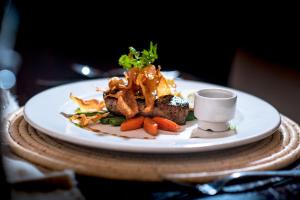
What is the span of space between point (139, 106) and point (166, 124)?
12cm

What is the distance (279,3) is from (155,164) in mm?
1883

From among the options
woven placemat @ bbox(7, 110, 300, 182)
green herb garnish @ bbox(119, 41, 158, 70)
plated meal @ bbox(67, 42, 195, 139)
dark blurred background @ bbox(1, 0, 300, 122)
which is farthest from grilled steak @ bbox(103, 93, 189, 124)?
dark blurred background @ bbox(1, 0, 300, 122)

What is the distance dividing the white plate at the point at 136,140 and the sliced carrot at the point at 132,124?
10 cm

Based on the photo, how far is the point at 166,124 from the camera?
140cm

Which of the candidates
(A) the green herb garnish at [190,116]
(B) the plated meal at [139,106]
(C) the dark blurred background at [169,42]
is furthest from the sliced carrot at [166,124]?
(C) the dark blurred background at [169,42]

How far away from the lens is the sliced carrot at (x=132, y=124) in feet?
4.56

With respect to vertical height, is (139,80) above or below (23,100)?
above

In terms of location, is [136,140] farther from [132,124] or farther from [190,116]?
[190,116]

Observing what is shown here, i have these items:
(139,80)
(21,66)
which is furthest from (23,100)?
(21,66)

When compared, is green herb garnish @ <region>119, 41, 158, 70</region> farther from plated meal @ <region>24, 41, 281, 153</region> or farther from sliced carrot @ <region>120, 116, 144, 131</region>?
sliced carrot @ <region>120, 116, 144, 131</region>

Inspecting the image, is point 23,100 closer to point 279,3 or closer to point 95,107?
point 95,107

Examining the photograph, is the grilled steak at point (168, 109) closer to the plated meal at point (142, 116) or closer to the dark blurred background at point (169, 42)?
the plated meal at point (142, 116)

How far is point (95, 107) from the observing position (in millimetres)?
1550

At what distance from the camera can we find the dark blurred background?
2605mm
